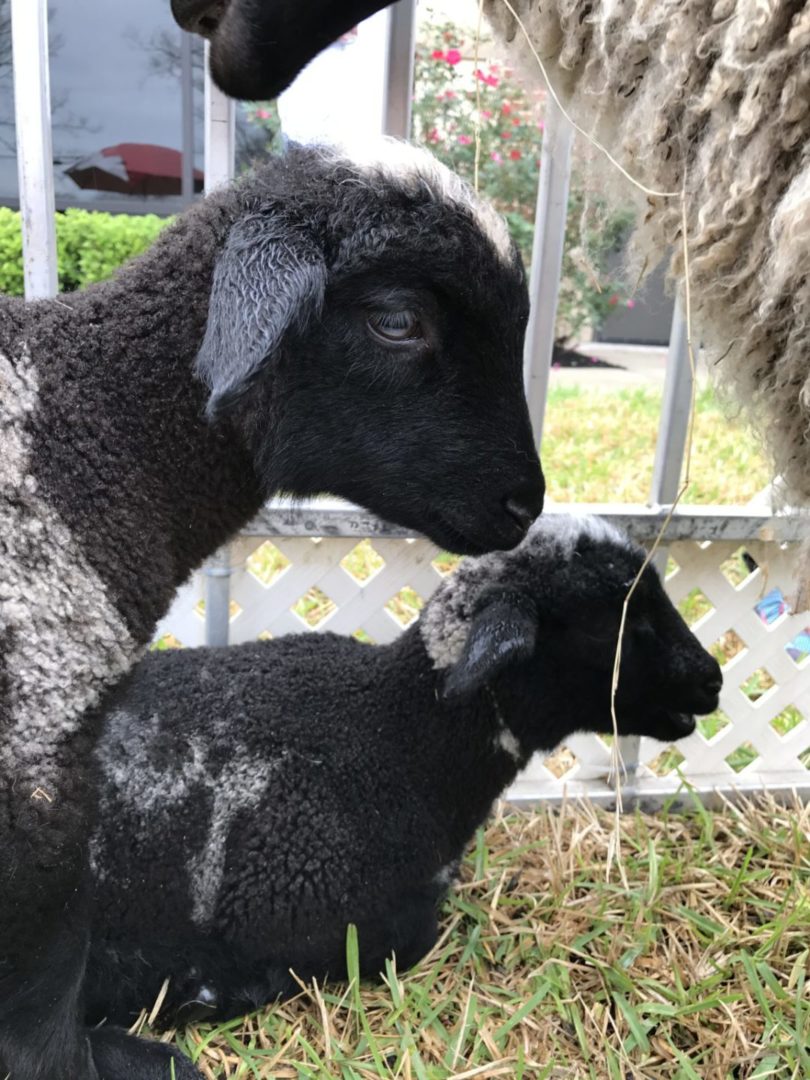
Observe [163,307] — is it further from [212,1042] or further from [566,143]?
[212,1042]

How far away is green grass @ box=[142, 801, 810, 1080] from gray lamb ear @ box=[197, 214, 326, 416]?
133 cm

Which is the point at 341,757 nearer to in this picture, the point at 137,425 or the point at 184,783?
the point at 184,783

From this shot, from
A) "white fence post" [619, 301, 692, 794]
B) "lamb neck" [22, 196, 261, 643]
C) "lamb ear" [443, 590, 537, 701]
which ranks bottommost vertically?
"lamb ear" [443, 590, 537, 701]

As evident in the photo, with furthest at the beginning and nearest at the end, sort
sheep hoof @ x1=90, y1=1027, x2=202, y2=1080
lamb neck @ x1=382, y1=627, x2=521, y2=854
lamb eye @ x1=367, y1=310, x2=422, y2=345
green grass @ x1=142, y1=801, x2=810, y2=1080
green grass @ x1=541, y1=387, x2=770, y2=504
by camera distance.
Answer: green grass @ x1=541, y1=387, x2=770, y2=504 → lamb neck @ x1=382, y1=627, x2=521, y2=854 → green grass @ x1=142, y1=801, x2=810, y2=1080 → sheep hoof @ x1=90, y1=1027, x2=202, y2=1080 → lamb eye @ x1=367, y1=310, x2=422, y2=345

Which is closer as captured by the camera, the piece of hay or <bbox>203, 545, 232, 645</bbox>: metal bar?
the piece of hay

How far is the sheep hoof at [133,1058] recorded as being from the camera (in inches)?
73.0

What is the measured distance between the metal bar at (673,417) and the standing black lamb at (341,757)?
1.34 feet

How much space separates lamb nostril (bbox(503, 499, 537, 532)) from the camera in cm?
187

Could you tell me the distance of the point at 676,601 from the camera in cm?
292

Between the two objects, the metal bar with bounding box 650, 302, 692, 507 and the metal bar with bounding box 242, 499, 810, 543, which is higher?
the metal bar with bounding box 650, 302, 692, 507

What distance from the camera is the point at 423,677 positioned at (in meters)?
2.35

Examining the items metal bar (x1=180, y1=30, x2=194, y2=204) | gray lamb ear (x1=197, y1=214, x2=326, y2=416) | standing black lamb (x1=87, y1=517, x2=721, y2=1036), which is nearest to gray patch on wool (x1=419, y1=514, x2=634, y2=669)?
standing black lamb (x1=87, y1=517, x2=721, y2=1036)

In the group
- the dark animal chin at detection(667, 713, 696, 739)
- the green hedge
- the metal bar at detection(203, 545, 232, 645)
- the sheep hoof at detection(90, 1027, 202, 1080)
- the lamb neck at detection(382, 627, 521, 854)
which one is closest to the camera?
the sheep hoof at detection(90, 1027, 202, 1080)

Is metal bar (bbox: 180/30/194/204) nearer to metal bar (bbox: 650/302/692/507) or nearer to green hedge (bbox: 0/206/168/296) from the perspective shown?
green hedge (bbox: 0/206/168/296)
